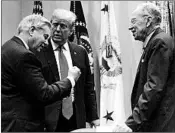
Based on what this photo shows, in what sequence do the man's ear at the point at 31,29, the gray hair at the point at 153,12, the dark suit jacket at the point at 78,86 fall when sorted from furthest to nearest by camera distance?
the dark suit jacket at the point at 78,86
the gray hair at the point at 153,12
the man's ear at the point at 31,29

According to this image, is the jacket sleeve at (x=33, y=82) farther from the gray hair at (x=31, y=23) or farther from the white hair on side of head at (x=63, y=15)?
the white hair on side of head at (x=63, y=15)

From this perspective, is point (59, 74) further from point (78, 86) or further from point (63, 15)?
point (63, 15)

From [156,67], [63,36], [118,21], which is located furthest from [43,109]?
[118,21]

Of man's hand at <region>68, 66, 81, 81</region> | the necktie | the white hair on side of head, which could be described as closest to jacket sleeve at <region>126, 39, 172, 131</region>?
man's hand at <region>68, 66, 81, 81</region>

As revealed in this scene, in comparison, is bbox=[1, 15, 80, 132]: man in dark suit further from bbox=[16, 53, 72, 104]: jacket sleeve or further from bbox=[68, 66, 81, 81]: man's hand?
bbox=[68, 66, 81, 81]: man's hand

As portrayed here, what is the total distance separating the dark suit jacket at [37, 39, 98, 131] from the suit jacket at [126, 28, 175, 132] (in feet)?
1.79

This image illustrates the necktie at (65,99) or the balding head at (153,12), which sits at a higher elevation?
the balding head at (153,12)

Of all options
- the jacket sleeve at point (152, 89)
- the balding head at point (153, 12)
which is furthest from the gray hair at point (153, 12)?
the jacket sleeve at point (152, 89)

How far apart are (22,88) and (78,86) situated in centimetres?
61

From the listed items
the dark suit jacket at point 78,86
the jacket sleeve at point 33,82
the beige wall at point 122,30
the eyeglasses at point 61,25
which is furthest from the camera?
the beige wall at point 122,30

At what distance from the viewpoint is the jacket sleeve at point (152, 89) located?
69.3 inches

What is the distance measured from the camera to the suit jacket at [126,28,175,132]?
176 cm

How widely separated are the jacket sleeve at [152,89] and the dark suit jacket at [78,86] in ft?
1.93

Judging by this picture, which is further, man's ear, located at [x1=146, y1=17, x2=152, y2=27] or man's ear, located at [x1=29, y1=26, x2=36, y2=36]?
man's ear, located at [x1=146, y1=17, x2=152, y2=27]
